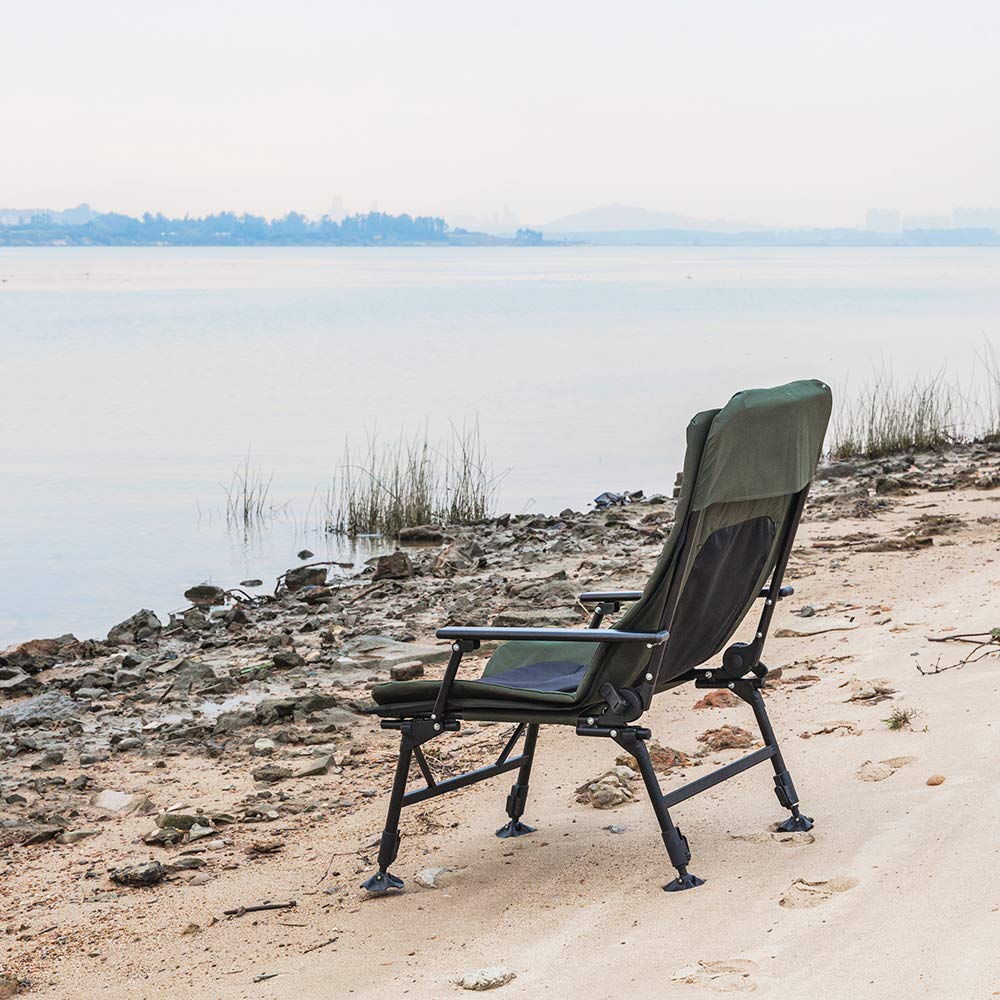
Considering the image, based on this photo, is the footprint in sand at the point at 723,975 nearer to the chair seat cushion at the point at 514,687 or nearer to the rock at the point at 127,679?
the chair seat cushion at the point at 514,687

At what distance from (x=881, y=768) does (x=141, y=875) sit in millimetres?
2472

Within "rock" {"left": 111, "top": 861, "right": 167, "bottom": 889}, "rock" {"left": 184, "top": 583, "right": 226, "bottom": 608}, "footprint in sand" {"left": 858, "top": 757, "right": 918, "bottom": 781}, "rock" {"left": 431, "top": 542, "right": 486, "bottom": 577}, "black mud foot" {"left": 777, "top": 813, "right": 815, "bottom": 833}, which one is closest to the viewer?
"black mud foot" {"left": 777, "top": 813, "right": 815, "bottom": 833}

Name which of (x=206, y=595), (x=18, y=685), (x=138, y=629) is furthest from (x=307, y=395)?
(x=18, y=685)

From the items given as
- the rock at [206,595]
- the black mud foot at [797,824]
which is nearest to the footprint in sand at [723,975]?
the black mud foot at [797,824]

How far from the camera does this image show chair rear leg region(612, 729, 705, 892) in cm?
367

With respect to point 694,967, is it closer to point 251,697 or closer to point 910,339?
point 251,697

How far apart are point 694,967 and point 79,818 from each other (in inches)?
119

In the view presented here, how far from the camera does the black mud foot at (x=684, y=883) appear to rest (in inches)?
145

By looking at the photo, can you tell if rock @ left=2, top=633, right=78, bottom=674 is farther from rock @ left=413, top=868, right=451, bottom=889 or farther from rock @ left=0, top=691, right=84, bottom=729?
rock @ left=413, top=868, right=451, bottom=889

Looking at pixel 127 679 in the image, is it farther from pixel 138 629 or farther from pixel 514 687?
pixel 514 687

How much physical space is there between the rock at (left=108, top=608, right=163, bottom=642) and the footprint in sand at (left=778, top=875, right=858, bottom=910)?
22.3 feet

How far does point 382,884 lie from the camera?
4.05 m

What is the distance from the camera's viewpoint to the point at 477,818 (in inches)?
184

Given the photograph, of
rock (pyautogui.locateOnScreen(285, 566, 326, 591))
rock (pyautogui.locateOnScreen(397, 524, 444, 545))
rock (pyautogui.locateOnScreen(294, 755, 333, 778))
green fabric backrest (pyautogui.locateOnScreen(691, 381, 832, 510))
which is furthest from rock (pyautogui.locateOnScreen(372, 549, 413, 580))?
green fabric backrest (pyautogui.locateOnScreen(691, 381, 832, 510))
